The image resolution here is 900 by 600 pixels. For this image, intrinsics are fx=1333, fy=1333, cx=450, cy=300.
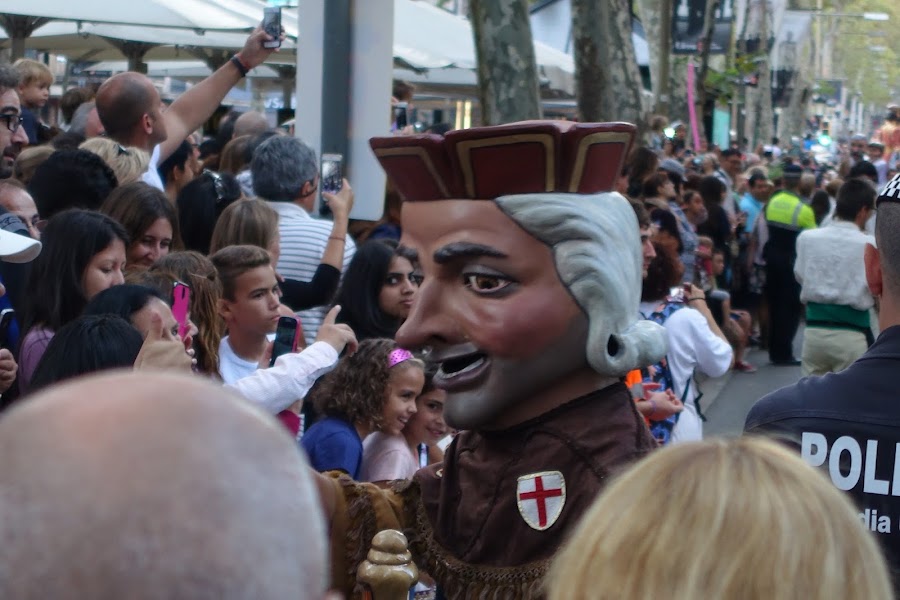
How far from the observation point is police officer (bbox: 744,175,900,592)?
2.79m

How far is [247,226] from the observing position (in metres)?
5.21

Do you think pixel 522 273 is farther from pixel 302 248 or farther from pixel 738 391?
pixel 738 391

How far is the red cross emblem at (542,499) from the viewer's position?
2605 mm

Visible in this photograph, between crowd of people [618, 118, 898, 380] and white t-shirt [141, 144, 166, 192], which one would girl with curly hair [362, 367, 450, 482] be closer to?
crowd of people [618, 118, 898, 380]

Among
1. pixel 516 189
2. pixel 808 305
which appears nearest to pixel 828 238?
pixel 808 305

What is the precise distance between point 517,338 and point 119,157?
3.49 m

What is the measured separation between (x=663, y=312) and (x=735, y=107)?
33774 mm

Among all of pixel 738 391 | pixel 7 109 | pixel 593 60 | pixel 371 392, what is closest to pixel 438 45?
pixel 593 60

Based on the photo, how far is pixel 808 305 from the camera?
9469 mm

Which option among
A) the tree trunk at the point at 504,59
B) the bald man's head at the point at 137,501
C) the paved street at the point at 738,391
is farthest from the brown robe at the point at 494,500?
the tree trunk at the point at 504,59

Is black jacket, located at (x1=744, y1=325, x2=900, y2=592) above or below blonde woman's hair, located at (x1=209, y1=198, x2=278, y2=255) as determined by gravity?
below

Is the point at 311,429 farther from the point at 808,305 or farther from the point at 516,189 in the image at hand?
the point at 808,305

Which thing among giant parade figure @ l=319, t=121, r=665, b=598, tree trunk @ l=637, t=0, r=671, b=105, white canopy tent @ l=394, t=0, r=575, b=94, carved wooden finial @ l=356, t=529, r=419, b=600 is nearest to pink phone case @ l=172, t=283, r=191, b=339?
giant parade figure @ l=319, t=121, r=665, b=598

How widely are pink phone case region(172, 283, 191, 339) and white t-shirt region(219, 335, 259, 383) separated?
910 mm
